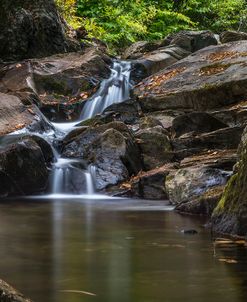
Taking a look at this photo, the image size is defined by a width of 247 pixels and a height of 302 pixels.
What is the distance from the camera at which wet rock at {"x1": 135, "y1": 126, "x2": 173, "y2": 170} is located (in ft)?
41.3

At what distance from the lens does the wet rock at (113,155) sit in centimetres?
1226

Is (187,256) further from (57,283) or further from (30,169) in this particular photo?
(30,169)

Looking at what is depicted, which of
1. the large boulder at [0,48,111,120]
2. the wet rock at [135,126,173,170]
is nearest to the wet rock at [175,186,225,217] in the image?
the wet rock at [135,126,173,170]

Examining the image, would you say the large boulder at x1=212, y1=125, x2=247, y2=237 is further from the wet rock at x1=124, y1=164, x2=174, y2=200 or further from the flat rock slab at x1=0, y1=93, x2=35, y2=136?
the flat rock slab at x1=0, y1=93, x2=35, y2=136

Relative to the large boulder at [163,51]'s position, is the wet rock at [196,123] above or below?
below

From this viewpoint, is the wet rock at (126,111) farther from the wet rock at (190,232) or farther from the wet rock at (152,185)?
the wet rock at (190,232)

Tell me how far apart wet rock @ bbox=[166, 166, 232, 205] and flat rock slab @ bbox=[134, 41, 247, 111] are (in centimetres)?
405

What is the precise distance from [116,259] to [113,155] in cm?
654

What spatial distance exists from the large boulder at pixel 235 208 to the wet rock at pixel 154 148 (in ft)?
16.6

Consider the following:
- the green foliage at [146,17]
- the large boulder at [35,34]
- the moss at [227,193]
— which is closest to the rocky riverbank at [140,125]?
the moss at [227,193]

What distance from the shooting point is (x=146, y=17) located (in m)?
27.3

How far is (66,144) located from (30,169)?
6.15 feet

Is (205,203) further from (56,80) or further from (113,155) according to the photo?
(56,80)

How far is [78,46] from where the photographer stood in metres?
20.4
